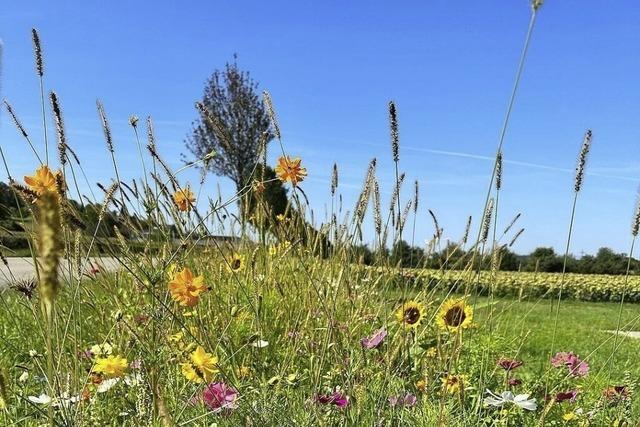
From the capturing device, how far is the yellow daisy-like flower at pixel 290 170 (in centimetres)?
212

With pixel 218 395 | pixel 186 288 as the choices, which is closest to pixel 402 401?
pixel 218 395

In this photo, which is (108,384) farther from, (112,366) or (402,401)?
(402,401)

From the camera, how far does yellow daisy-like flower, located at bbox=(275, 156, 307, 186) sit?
2121mm

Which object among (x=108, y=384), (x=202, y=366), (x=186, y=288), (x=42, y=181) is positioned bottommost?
(x=108, y=384)

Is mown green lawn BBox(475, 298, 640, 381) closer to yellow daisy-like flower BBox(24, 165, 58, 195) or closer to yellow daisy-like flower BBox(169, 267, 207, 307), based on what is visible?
yellow daisy-like flower BBox(169, 267, 207, 307)

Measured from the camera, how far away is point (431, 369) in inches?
96.3

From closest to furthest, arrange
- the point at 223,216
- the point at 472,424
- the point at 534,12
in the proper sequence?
the point at 534,12
the point at 472,424
the point at 223,216

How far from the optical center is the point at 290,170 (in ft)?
7.02

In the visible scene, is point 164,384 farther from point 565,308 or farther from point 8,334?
point 565,308

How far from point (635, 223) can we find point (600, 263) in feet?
55.9

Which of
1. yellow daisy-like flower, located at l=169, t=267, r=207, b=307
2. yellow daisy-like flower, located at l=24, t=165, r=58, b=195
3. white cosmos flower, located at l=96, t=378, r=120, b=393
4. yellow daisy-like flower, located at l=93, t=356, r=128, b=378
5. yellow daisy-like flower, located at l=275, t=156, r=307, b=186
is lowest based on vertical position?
white cosmos flower, located at l=96, t=378, r=120, b=393

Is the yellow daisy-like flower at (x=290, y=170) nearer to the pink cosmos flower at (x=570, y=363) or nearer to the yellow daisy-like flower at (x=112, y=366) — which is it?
the yellow daisy-like flower at (x=112, y=366)

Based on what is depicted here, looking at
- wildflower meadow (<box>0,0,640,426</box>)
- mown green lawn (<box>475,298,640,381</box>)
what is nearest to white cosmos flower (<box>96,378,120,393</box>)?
wildflower meadow (<box>0,0,640,426</box>)

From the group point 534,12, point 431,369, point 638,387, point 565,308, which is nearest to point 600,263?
point 565,308
